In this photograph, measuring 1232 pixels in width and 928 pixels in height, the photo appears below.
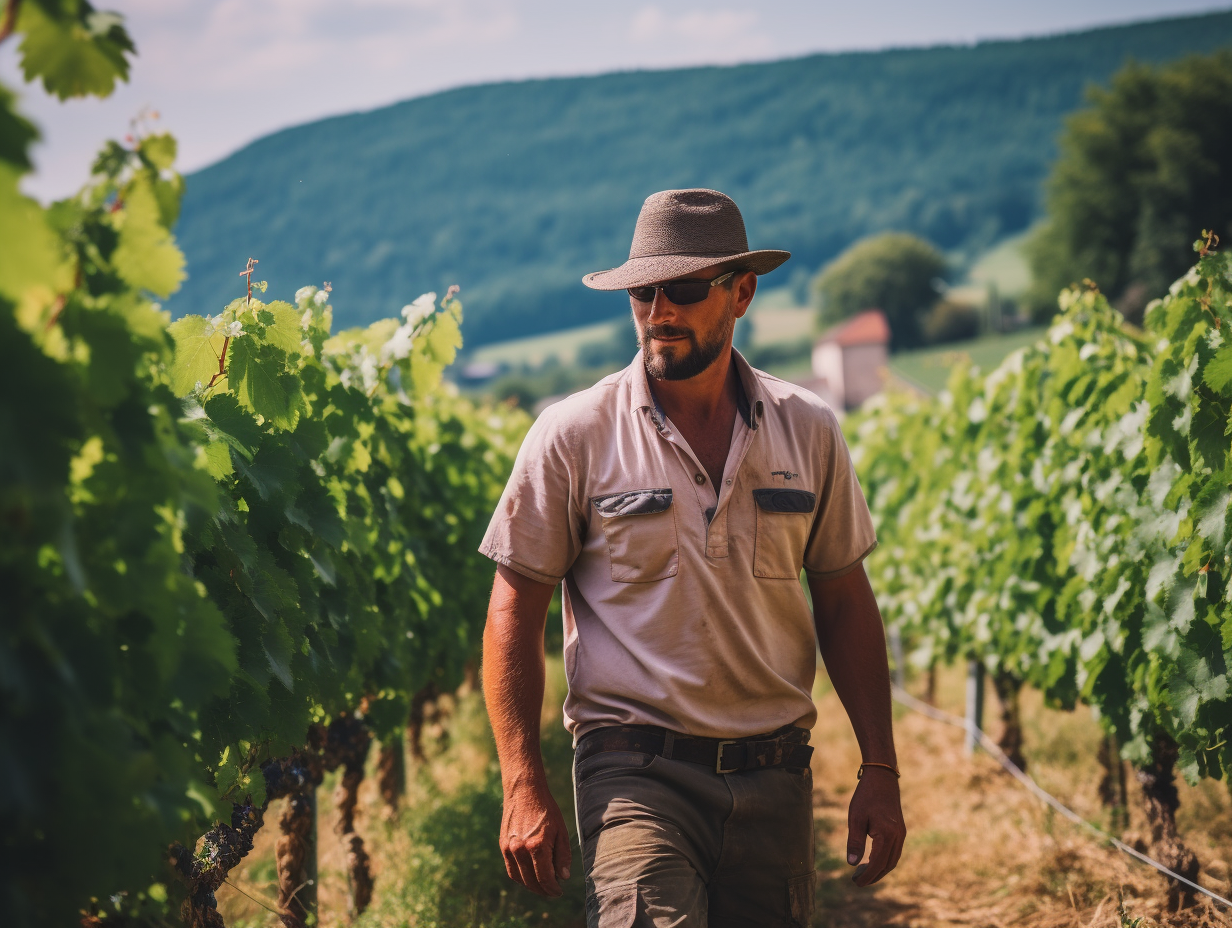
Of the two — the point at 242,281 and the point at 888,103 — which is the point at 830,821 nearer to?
the point at 242,281

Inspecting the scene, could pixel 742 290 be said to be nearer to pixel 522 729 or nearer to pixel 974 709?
pixel 522 729

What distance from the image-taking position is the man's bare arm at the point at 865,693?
284 centimetres

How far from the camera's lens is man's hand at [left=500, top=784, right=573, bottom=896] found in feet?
8.12

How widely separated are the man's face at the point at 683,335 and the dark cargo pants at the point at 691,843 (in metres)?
0.93

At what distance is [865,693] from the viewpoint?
9.79 ft

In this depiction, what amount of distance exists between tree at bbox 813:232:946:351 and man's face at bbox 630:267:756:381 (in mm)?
94071

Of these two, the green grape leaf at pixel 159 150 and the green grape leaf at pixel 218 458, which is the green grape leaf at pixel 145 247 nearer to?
the green grape leaf at pixel 159 150

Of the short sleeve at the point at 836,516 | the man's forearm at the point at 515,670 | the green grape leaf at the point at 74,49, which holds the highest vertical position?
the green grape leaf at the point at 74,49

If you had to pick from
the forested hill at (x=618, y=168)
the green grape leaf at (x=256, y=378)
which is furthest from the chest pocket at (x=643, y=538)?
the forested hill at (x=618, y=168)

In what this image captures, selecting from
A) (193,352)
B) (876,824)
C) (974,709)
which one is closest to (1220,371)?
(876,824)

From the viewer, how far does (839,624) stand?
305 cm

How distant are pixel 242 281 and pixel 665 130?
615ft

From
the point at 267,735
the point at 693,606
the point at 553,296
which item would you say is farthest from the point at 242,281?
the point at 553,296

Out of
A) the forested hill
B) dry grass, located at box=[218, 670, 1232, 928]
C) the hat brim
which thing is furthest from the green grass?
the hat brim
